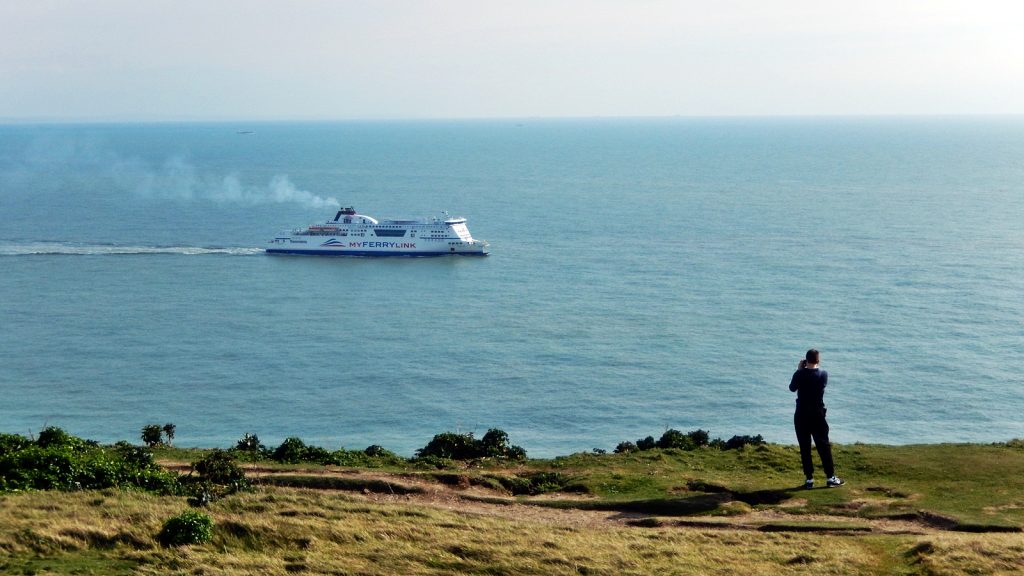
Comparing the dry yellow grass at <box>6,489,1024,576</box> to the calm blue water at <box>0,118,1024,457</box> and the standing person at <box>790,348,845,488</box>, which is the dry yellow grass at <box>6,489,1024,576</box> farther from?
the calm blue water at <box>0,118,1024,457</box>

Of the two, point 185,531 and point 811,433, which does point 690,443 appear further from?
point 185,531

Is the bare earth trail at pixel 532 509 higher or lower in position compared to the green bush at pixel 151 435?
higher

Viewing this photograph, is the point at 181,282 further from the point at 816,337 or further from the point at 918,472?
the point at 918,472

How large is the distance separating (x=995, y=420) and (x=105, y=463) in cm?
3434

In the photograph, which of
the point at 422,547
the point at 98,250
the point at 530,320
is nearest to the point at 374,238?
the point at 98,250

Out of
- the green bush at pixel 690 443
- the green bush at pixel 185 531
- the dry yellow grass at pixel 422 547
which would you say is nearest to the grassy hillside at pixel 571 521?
the dry yellow grass at pixel 422 547

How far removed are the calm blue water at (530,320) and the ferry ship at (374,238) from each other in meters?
1.76

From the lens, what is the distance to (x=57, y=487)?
58.0 feet

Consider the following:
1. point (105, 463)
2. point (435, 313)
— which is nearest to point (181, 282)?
point (435, 313)

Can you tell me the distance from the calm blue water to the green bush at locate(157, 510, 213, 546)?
2047 cm

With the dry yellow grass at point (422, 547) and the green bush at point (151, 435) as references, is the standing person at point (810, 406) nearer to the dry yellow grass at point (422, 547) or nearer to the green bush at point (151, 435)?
the dry yellow grass at point (422, 547)

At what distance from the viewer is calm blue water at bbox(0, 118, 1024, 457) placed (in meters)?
40.8

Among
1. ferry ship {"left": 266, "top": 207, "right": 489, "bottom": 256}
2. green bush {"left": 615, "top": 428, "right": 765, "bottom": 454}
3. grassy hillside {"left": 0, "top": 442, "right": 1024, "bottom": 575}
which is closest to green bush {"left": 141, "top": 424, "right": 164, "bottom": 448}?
grassy hillside {"left": 0, "top": 442, "right": 1024, "bottom": 575}

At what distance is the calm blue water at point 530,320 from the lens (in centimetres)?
4078
